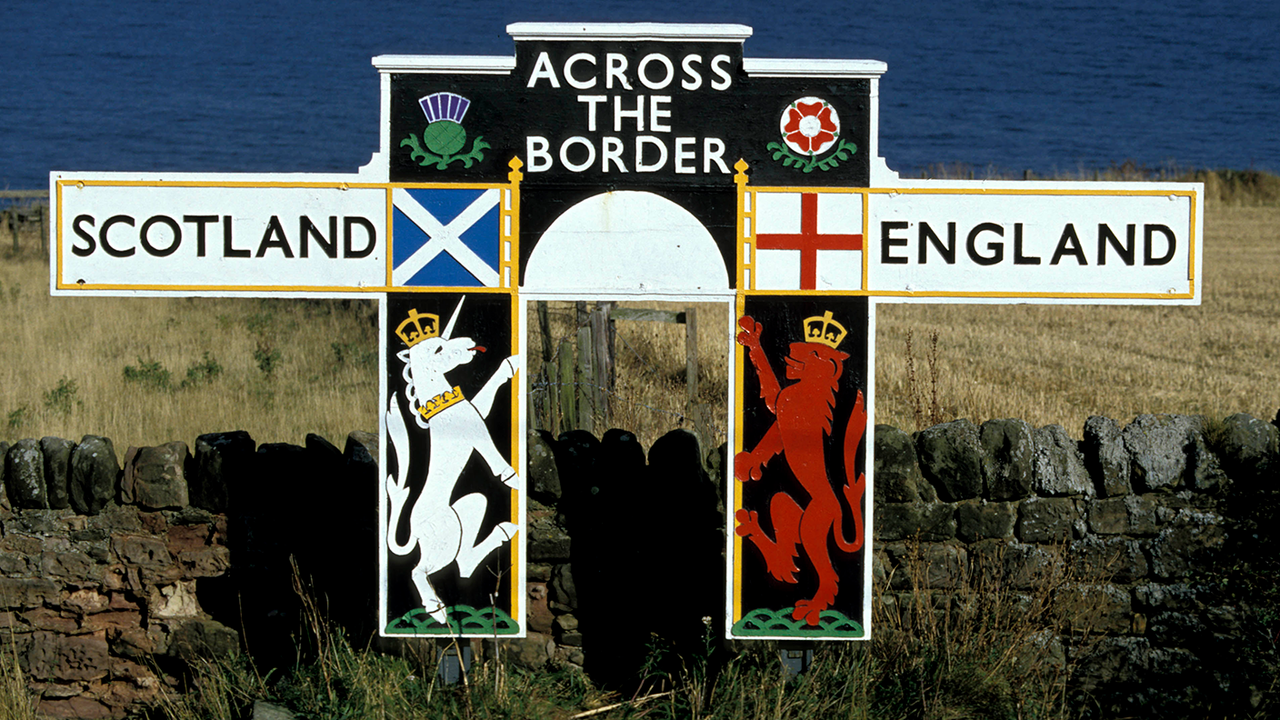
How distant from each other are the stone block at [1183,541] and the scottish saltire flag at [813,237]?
209 centimetres

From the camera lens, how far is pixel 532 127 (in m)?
4.97

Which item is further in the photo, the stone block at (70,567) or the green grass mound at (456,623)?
the stone block at (70,567)

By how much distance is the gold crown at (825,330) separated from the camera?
4945 millimetres

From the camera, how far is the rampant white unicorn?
4980mm

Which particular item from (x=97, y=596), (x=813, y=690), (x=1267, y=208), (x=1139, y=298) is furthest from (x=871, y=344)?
(x=1267, y=208)

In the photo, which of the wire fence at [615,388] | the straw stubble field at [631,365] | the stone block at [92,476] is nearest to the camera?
the stone block at [92,476]

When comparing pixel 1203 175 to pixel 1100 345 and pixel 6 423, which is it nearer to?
pixel 1100 345

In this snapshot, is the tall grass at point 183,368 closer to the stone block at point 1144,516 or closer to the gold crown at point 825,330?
the gold crown at point 825,330

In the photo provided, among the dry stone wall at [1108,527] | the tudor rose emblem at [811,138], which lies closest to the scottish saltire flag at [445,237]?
the tudor rose emblem at [811,138]

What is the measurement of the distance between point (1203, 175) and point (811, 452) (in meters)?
34.7

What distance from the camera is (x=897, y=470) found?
18.7 ft

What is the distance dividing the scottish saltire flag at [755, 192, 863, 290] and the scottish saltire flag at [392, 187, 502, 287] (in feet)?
3.57

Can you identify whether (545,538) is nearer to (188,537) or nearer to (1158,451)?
(188,537)

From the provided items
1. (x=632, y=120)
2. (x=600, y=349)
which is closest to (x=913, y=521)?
(x=632, y=120)
